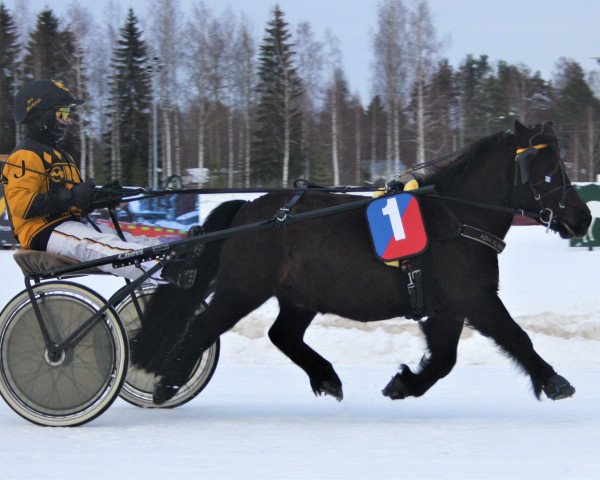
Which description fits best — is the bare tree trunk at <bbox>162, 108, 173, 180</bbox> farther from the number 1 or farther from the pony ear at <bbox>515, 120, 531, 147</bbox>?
the number 1

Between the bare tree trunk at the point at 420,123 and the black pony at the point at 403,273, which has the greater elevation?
the bare tree trunk at the point at 420,123

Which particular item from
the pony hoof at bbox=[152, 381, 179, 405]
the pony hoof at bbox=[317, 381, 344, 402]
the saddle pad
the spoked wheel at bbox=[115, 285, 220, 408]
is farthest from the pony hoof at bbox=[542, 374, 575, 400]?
the pony hoof at bbox=[152, 381, 179, 405]

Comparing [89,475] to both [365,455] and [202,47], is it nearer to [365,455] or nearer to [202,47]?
[365,455]

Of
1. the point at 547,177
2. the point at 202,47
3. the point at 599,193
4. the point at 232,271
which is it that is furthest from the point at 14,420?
the point at 202,47

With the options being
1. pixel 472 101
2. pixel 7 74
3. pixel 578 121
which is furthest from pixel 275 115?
pixel 578 121

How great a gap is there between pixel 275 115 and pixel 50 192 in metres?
37.9

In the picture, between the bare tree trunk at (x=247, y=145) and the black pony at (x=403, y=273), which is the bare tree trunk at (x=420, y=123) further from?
the black pony at (x=403, y=273)

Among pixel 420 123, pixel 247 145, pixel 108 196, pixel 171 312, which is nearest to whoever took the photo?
pixel 171 312

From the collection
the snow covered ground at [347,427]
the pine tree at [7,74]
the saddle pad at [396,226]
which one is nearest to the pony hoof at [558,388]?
the snow covered ground at [347,427]

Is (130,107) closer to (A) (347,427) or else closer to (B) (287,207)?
(B) (287,207)

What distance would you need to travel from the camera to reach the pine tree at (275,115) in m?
42.4

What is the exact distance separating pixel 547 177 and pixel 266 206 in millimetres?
1550

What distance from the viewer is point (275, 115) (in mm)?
42500

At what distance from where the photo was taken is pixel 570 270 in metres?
13.1
